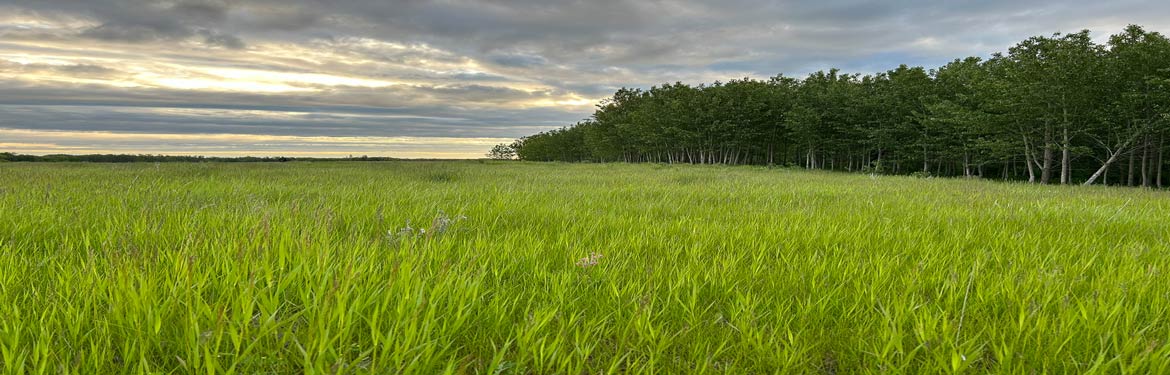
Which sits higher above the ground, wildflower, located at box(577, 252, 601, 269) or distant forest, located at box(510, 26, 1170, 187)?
distant forest, located at box(510, 26, 1170, 187)

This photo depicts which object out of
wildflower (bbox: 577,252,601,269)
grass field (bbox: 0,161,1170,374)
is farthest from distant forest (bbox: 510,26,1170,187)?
wildflower (bbox: 577,252,601,269)

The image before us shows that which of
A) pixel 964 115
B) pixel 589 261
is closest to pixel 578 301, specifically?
pixel 589 261

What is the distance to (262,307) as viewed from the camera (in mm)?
1976

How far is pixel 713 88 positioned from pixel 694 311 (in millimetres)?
59771

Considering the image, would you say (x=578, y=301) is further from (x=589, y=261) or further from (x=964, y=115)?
(x=964, y=115)

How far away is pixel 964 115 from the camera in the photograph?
30094mm

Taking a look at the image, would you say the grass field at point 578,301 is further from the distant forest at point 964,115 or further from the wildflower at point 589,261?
the distant forest at point 964,115

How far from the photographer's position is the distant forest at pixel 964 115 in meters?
24.9

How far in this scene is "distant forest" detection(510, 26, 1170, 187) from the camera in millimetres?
24891

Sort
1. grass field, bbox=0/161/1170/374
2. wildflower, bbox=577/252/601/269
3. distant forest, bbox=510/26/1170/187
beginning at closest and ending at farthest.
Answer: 1. grass field, bbox=0/161/1170/374
2. wildflower, bbox=577/252/601/269
3. distant forest, bbox=510/26/1170/187

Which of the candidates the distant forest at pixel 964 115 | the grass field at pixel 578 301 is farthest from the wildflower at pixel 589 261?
the distant forest at pixel 964 115

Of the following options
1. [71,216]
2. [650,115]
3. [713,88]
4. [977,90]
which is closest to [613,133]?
[650,115]

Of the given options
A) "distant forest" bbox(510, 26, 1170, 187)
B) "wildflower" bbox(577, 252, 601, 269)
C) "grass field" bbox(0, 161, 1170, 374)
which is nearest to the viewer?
"grass field" bbox(0, 161, 1170, 374)

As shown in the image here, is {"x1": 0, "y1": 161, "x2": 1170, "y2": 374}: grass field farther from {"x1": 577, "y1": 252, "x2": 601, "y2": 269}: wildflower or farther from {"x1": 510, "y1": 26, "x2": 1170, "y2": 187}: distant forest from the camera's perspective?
{"x1": 510, "y1": 26, "x2": 1170, "y2": 187}: distant forest
